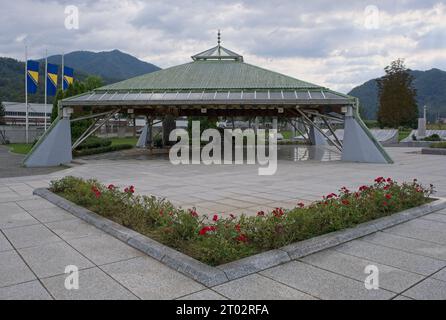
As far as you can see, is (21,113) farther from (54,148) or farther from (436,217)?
(436,217)

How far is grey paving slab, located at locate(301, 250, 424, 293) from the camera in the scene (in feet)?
14.1

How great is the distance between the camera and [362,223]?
262 inches

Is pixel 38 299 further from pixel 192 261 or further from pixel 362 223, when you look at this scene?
pixel 362 223

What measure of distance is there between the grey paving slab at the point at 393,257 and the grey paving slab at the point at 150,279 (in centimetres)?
244

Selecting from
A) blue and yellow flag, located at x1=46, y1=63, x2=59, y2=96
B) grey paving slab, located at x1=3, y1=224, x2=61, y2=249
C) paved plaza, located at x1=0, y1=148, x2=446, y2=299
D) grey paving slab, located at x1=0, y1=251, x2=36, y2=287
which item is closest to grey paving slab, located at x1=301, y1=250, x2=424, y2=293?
paved plaza, located at x1=0, y1=148, x2=446, y2=299

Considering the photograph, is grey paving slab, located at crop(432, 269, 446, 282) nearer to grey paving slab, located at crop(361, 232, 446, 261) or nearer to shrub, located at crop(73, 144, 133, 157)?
grey paving slab, located at crop(361, 232, 446, 261)

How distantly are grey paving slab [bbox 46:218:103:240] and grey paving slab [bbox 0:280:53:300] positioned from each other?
6.14ft

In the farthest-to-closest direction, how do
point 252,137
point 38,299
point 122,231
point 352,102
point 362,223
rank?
point 252,137
point 352,102
point 362,223
point 122,231
point 38,299

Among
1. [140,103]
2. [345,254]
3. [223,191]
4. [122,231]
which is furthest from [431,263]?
[140,103]

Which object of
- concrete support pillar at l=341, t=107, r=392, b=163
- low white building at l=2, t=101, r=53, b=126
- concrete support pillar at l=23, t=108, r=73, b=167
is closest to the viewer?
concrete support pillar at l=23, t=108, r=73, b=167

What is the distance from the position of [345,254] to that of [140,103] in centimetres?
1623

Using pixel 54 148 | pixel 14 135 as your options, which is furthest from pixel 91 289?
pixel 14 135

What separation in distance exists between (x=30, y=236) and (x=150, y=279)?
2.97 meters

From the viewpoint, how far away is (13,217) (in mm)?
7629
